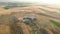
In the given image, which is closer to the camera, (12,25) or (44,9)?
(12,25)

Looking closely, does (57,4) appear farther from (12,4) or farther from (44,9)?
(12,4)

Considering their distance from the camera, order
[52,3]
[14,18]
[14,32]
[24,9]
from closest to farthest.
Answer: [14,32] → [14,18] → [24,9] → [52,3]

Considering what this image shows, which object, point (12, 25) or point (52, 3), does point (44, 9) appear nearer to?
point (52, 3)

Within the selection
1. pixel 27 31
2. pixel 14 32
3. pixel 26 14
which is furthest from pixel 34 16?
pixel 14 32

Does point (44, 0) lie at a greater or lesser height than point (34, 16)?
greater

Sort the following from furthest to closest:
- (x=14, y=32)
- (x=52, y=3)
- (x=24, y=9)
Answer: (x=52, y=3) < (x=24, y=9) < (x=14, y=32)

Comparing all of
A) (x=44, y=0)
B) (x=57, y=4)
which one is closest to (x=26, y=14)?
(x=44, y=0)

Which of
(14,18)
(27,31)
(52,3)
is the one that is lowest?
(27,31)

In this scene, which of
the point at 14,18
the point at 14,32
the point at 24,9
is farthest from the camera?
the point at 24,9

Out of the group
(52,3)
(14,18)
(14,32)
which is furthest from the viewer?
(52,3)
